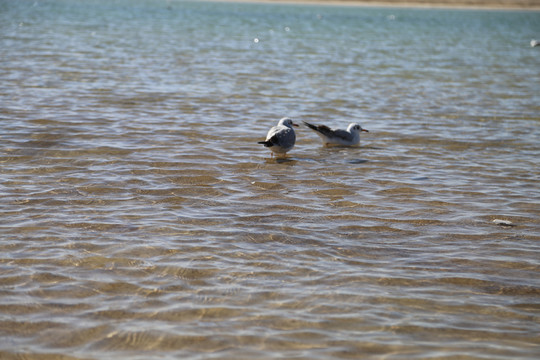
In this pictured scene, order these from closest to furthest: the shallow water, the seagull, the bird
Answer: the shallow water → the bird → the seagull

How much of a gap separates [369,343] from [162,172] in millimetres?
5617

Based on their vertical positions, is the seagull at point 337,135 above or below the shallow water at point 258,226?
above

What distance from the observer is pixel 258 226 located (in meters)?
7.79

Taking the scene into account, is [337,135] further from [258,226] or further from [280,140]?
[258,226]

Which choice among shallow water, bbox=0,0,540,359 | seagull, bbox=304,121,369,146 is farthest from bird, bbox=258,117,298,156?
seagull, bbox=304,121,369,146

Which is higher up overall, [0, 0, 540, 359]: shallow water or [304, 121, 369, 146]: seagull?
[304, 121, 369, 146]: seagull

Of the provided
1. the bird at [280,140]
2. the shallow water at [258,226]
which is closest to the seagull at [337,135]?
the shallow water at [258,226]

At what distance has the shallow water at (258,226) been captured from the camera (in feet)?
17.4

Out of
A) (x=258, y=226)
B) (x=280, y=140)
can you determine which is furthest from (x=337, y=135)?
(x=258, y=226)

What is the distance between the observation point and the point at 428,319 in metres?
5.63

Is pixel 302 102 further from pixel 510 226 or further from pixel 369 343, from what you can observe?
pixel 369 343

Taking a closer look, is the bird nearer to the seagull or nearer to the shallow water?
the shallow water

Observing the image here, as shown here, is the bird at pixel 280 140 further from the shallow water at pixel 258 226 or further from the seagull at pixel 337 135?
the seagull at pixel 337 135

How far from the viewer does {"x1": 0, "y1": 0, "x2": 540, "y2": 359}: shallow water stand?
5312 millimetres
